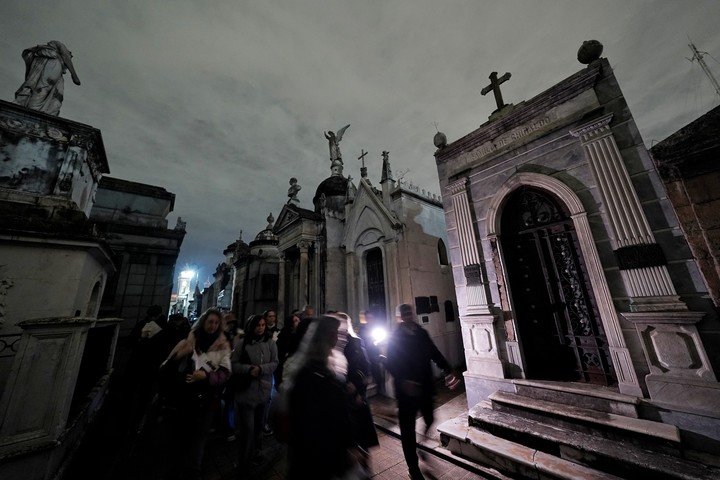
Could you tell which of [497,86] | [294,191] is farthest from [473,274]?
[294,191]

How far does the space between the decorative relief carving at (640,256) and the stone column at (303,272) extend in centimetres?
973

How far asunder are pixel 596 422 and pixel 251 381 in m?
4.86

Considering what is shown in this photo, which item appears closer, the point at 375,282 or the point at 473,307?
the point at 473,307

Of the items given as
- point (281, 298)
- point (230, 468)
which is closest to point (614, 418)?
point (230, 468)

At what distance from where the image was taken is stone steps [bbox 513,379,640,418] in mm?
3551

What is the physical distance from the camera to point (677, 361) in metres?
3.34

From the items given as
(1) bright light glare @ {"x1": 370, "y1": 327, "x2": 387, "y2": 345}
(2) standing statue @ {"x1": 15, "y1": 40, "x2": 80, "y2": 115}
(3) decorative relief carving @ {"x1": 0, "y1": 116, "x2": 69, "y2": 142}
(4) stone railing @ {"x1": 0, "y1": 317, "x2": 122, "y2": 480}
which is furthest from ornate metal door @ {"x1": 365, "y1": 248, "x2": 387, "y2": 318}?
(2) standing statue @ {"x1": 15, "y1": 40, "x2": 80, "y2": 115}

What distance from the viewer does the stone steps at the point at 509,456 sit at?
116 inches

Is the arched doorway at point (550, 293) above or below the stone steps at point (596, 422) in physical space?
above

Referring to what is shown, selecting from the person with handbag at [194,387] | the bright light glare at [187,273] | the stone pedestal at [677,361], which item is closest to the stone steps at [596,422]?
the stone pedestal at [677,361]

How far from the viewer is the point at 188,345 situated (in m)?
3.00

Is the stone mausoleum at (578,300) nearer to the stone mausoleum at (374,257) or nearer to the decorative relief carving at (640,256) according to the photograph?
the decorative relief carving at (640,256)

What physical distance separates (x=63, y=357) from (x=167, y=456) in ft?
7.69

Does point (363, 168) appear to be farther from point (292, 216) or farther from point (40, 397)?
point (40, 397)
